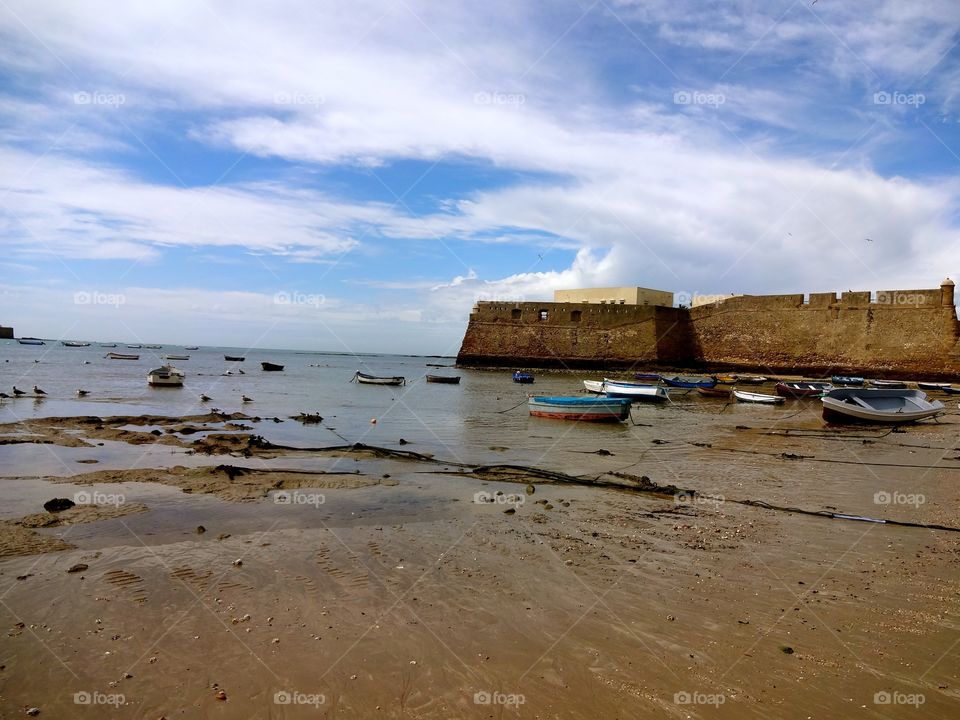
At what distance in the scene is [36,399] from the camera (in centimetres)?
2145

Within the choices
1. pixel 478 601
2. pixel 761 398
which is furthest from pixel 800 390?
pixel 478 601

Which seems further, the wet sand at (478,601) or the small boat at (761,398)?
the small boat at (761,398)

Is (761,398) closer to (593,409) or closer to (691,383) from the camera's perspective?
(691,383)

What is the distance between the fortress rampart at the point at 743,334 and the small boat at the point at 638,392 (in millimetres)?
20025

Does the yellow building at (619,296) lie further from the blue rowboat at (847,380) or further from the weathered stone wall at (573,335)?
the blue rowboat at (847,380)

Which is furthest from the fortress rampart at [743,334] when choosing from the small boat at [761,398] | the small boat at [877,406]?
the small boat at [877,406]

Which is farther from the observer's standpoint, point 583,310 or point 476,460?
point 583,310

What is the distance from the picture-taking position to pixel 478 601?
4840 millimetres

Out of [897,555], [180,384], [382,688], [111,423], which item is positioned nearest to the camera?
[382,688]

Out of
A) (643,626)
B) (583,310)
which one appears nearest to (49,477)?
(643,626)

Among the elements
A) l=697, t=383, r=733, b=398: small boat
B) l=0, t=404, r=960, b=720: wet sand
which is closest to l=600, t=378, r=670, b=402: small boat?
l=697, t=383, r=733, b=398: small boat

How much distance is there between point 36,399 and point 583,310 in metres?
38.8

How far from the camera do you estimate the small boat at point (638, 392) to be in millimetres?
27859

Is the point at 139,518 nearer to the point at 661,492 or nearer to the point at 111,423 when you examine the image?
the point at 661,492
